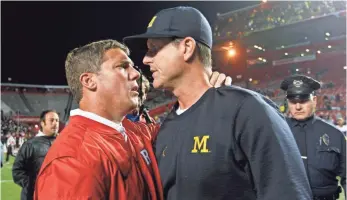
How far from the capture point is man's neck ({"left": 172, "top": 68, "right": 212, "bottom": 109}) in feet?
6.10

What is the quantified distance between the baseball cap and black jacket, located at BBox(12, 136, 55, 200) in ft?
15.2

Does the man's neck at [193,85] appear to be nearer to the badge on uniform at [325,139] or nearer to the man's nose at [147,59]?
the man's nose at [147,59]

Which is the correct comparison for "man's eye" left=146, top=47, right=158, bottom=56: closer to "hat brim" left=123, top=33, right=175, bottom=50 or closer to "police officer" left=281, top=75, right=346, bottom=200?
"hat brim" left=123, top=33, right=175, bottom=50

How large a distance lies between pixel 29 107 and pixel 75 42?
40.0ft

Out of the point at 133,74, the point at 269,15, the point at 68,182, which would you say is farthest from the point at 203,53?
the point at 269,15

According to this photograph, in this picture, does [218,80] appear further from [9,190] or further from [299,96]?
[9,190]

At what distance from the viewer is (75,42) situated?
51.5 meters

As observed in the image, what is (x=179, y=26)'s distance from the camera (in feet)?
5.90

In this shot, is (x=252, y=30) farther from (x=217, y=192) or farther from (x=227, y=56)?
(x=217, y=192)

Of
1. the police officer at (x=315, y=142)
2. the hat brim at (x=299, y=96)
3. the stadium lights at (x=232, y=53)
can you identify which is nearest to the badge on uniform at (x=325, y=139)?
the police officer at (x=315, y=142)

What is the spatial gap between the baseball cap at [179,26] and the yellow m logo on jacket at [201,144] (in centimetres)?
49

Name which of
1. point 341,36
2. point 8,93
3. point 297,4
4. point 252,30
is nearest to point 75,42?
point 8,93

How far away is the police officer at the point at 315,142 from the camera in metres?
3.99

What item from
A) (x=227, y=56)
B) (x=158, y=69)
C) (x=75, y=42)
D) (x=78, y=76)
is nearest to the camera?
(x=158, y=69)
